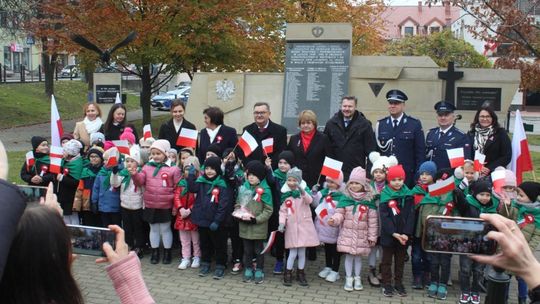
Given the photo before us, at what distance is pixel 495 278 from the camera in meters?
2.85

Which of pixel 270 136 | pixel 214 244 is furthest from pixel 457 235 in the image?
pixel 270 136

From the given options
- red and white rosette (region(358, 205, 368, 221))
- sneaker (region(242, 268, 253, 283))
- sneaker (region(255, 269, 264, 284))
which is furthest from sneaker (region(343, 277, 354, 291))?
sneaker (region(242, 268, 253, 283))

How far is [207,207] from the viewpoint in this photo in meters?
6.35

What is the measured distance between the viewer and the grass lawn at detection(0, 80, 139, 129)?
2371cm

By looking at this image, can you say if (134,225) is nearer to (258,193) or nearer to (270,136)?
(258,193)

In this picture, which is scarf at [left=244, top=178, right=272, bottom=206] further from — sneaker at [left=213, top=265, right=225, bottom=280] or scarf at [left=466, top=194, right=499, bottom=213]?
scarf at [left=466, top=194, right=499, bottom=213]

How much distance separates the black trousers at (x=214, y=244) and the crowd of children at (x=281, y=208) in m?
0.01

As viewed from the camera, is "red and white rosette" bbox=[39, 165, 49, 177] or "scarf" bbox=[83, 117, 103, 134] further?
"scarf" bbox=[83, 117, 103, 134]

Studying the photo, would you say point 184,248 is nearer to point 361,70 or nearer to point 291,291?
point 291,291

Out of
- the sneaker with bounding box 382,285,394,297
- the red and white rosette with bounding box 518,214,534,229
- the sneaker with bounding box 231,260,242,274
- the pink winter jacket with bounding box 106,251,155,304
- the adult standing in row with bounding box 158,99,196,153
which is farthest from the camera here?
the adult standing in row with bounding box 158,99,196,153

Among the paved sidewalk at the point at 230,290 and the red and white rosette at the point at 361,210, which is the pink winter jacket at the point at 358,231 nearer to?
the red and white rosette at the point at 361,210

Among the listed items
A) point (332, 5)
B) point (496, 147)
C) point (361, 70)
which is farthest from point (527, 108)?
point (496, 147)

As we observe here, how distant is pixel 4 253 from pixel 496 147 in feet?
22.1

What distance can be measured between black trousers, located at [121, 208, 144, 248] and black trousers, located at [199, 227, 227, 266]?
89 cm
